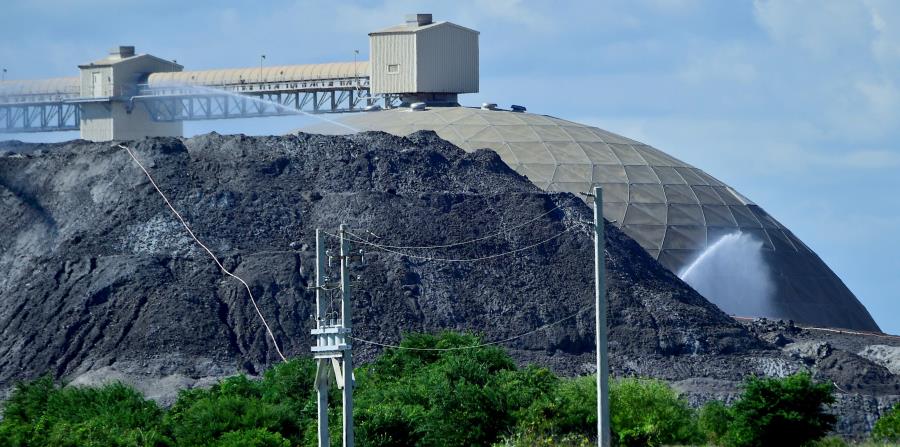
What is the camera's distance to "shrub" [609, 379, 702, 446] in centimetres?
6375

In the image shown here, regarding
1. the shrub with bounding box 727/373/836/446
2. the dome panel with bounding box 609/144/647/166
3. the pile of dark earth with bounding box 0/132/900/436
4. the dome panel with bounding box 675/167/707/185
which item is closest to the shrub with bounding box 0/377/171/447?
the pile of dark earth with bounding box 0/132/900/436

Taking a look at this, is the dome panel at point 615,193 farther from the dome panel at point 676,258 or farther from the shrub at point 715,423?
the shrub at point 715,423

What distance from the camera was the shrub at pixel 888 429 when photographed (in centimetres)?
6619

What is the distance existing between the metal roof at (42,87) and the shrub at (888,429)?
53732mm

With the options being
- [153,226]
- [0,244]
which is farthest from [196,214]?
[0,244]

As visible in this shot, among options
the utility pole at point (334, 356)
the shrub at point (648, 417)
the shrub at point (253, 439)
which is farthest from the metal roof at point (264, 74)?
the utility pole at point (334, 356)

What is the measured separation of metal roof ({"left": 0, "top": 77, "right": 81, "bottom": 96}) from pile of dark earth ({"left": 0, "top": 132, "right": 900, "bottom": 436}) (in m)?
11.9

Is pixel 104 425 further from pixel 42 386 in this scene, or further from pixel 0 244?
pixel 0 244

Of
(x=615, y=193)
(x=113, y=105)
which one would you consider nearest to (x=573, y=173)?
(x=615, y=193)

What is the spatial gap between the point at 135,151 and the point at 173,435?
3163 cm

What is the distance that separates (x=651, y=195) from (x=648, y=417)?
45737 millimetres

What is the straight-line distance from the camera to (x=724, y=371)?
3268 inches

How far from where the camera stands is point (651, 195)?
362 ft

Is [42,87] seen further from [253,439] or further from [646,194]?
[253,439]
